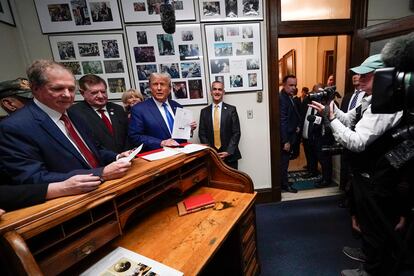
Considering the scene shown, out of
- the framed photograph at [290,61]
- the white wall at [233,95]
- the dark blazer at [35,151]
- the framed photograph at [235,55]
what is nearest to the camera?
the dark blazer at [35,151]

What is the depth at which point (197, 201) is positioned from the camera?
1.22 metres

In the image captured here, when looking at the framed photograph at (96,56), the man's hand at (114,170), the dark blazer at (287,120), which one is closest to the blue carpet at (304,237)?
the dark blazer at (287,120)

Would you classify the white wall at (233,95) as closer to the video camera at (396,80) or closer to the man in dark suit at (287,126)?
the man in dark suit at (287,126)

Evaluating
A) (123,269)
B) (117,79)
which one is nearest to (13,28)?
(117,79)

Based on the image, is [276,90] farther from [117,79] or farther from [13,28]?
[13,28]

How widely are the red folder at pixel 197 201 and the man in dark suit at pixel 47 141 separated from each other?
0.49 metres

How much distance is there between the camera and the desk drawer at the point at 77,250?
0.65 m

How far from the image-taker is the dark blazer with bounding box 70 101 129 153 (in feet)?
5.06

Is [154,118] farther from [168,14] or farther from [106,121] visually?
[168,14]

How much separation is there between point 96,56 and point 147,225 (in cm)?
193

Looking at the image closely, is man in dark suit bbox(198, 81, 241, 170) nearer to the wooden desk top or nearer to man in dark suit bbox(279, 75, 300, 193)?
man in dark suit bbox(279, 75, 300, 193)

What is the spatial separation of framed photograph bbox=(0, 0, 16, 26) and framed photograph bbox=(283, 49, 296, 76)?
5.44 meters

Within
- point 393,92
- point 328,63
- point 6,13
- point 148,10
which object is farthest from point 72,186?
point 328,63

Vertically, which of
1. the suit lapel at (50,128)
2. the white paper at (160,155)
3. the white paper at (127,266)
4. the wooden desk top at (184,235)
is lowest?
the wooden desk top at (184,235)
